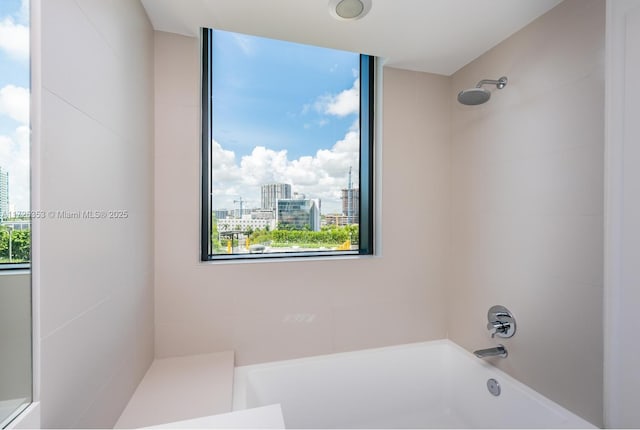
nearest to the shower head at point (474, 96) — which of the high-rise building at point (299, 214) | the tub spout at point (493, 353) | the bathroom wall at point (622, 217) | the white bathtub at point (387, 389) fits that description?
the bathroom wall at point (622, 217)

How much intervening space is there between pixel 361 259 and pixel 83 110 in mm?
1433

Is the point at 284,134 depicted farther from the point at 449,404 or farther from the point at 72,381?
the point at 449,404

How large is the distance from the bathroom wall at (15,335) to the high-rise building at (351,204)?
151 centimetres

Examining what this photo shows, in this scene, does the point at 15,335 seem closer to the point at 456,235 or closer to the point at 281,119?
the point at 281,119

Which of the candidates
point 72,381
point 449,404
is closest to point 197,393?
point 72,381

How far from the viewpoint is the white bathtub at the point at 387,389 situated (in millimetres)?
1505

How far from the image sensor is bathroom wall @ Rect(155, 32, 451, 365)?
1463mm

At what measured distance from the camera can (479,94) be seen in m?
1.42

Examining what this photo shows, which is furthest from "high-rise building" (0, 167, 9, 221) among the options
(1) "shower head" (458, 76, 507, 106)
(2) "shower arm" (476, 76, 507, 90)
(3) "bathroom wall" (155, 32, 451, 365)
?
(2) "shower arm" (476, 76, 507, 90)

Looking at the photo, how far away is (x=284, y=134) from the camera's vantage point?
1735 mm

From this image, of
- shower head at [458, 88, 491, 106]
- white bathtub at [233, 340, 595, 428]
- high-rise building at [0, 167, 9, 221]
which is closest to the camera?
high-rise building at [0, 167, 9, 221]

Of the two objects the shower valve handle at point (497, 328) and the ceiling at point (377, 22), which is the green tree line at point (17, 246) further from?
the shower valve handle at point (497, 328)

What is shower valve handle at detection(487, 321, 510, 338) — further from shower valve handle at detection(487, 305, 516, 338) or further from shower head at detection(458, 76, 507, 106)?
shower head at detection(458, 76, 507, 106)

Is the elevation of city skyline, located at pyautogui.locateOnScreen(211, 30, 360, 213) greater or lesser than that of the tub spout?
greater
